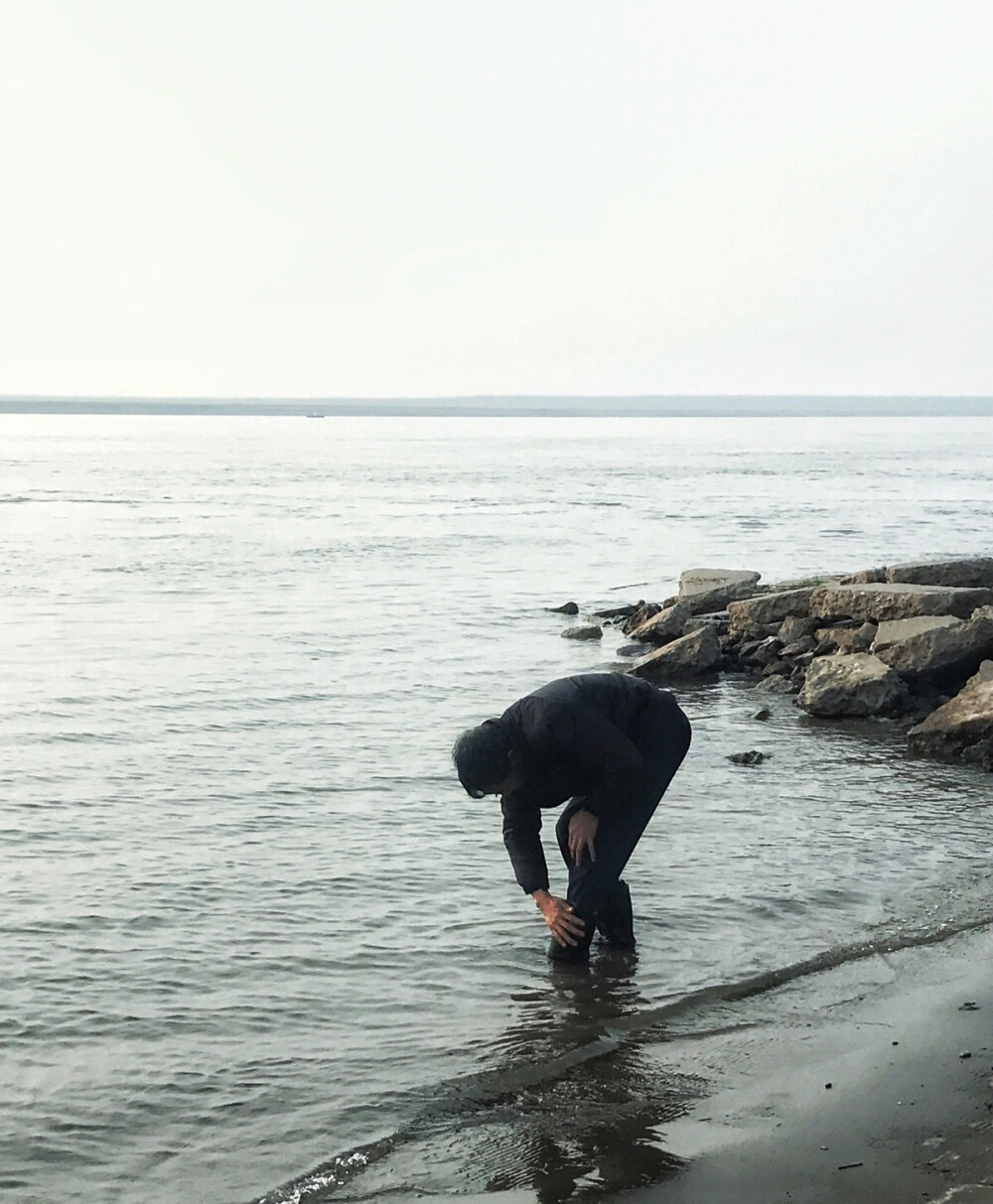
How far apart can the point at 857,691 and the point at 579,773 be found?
7.26 m

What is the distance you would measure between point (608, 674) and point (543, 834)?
3.15 meters

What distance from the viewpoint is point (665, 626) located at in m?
17.9

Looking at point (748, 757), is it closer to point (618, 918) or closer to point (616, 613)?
point (618, 918)

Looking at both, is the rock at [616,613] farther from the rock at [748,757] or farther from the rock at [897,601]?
the rock at [748,757]

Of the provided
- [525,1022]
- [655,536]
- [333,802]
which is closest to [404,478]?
[655,536]

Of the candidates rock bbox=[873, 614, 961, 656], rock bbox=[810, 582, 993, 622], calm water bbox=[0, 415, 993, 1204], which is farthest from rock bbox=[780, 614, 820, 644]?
rock bbox=[873, 614, 961, 656]

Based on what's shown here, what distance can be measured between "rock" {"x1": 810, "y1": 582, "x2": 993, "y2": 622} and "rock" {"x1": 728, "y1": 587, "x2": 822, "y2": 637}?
1.56ft

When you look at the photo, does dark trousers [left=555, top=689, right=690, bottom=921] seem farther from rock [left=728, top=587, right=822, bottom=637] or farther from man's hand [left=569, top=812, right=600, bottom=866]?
rock [left=728, top=587, right=822, bottom=637]

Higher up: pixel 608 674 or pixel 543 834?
pixel 608 674

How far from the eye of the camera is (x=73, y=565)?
27641 mm

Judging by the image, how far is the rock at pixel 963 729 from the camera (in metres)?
11.6

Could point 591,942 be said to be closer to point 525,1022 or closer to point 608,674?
point 525,1022

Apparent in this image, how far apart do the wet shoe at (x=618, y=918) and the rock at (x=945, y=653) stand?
6746 millimetres

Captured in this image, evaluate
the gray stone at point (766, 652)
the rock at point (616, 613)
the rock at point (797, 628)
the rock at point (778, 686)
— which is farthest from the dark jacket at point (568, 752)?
the rock at point (616, 613)
